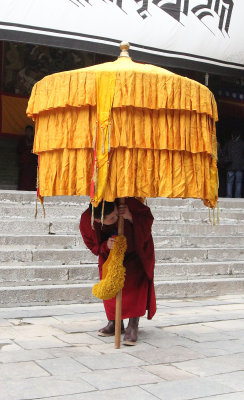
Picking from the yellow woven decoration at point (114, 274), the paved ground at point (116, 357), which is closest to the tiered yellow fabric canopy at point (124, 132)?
the yellow woven decoration at point (114, 274)

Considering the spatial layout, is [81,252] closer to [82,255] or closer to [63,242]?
[82,255]

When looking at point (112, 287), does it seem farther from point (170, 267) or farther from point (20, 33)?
point (20, 33)

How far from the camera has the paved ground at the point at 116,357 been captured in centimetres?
343

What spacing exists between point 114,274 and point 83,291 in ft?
6.26

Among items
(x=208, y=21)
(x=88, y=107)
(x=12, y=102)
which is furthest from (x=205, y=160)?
(x=12, y=102)

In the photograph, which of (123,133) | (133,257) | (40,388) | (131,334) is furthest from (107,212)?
(40,388)

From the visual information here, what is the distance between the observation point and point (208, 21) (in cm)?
897

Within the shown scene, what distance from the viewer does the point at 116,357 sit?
13.6ft

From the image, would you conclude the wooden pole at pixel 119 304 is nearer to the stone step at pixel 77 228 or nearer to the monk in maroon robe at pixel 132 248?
the monk in maroon robe at pixel 132 248

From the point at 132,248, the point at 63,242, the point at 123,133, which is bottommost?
the point at 63,242

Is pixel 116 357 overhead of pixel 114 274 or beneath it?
beneath

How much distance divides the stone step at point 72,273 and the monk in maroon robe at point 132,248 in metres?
1.73

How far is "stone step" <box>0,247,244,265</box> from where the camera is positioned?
654 centimetres

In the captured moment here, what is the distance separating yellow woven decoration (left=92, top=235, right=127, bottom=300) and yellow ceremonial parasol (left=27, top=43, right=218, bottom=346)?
0.60 metres
